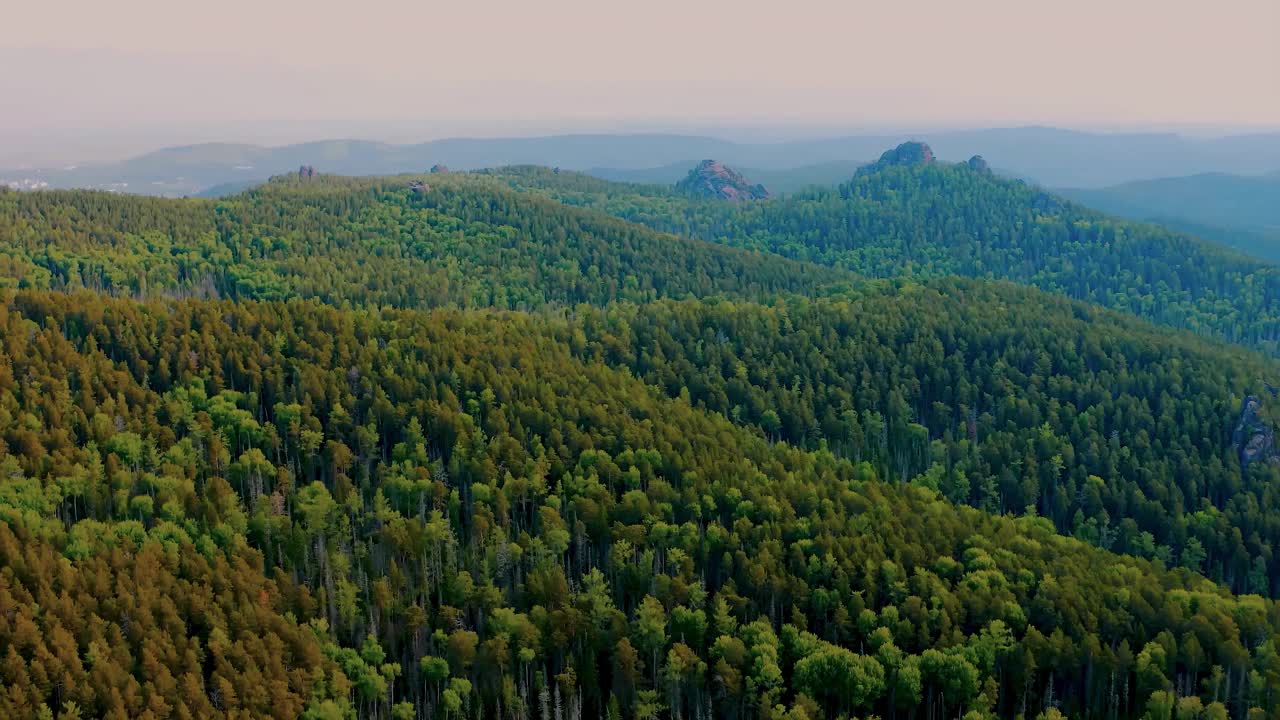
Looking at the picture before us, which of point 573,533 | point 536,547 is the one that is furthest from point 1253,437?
point 536,547

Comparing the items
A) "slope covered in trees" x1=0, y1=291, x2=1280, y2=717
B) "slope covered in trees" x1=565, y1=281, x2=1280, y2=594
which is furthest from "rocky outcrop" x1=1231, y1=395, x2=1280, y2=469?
"slope covered in trees" x1=0, y1=291, x2=1280, y2=717

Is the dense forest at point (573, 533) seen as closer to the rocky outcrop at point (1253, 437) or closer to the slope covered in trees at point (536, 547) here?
the slope covered in trees at point (536, 547)

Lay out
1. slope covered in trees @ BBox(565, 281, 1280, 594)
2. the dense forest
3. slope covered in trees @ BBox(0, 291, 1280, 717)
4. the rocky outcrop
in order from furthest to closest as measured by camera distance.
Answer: the rocky outcrop → slope covered in trees @ BBox(565, 281, 1280, 594) → slope covered in trees @ BBox(0, 291, 1280, 717) → the dense forest

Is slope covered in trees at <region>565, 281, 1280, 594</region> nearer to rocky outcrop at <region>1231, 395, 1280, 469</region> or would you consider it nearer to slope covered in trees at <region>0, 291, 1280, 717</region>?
rocky outcrop at <region>1231, 395, 1280, 469</region>

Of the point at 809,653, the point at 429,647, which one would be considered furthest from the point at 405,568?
the point at 809,653

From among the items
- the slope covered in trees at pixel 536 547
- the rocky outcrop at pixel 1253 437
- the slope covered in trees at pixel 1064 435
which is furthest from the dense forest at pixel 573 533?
the rocky outcrop at pixel 1253 437

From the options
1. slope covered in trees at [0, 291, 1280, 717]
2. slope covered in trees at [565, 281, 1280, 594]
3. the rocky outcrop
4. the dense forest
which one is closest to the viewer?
the dense forest

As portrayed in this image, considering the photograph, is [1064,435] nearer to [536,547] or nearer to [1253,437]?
[1253,437]

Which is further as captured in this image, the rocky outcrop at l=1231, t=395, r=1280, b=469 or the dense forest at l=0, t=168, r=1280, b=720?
the rocky outcrop at l=1231, t=395, r=1280, b=469
